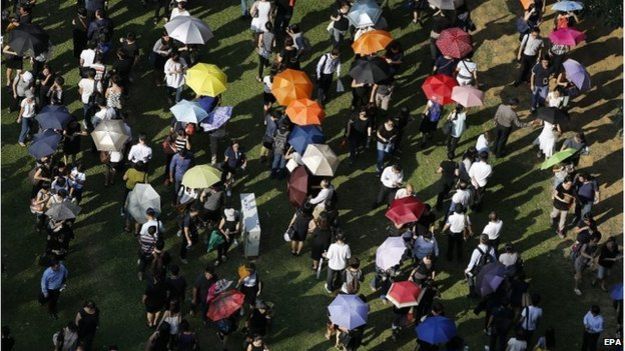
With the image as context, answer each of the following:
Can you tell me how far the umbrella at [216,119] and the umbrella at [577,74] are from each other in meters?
7.66

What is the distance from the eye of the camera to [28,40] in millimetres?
32125

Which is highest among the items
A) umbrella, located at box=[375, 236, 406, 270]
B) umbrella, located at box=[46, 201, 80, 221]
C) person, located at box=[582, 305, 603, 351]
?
→ umbrella, located at box=[46, 201, 80, 221]

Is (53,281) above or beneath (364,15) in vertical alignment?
above

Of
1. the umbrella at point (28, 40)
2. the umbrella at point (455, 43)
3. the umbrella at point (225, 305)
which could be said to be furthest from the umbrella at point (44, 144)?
the umbrella at point (455, 43)

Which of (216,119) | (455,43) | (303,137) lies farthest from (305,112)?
(455,43)

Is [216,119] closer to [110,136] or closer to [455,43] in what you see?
[110,136]

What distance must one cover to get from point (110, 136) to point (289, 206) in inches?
161

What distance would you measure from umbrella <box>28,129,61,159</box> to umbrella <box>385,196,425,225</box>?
7.00m

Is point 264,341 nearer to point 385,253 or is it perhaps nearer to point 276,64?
point 385,253

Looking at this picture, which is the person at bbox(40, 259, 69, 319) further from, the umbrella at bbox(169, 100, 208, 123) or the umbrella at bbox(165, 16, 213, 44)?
the umbrella at bbox(165, 16, 213, 44)

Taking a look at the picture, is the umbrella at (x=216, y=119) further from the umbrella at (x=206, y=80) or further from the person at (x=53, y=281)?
the person at (x=53, y=281)

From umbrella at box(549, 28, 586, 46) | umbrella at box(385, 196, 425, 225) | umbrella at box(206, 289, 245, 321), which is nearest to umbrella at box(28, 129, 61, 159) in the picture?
umbrella at box(206, 289, 245, 321)

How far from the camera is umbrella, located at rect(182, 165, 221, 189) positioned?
28781 mm

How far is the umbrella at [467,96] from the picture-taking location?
102ft
